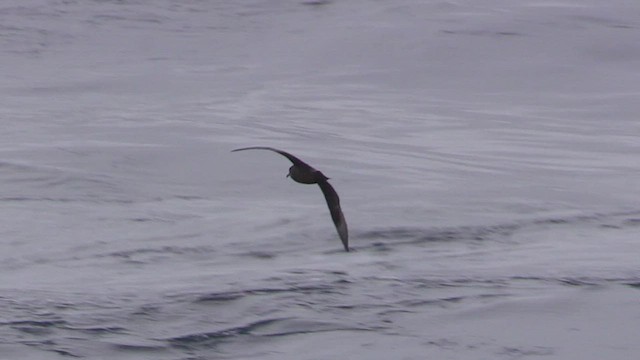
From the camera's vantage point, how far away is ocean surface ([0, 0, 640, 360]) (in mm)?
6586

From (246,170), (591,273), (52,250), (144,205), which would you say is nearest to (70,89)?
(246,170)

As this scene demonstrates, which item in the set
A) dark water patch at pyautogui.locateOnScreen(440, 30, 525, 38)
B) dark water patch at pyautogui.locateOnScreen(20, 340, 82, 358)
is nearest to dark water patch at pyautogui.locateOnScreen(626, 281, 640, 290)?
dark water patch at pyautogui.locateOnScreen(20, 340, 82, 358)

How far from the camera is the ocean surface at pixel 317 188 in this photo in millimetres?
6586

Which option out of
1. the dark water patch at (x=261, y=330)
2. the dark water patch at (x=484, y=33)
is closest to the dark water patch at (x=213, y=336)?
the dark water patch at (x=261, y=330)

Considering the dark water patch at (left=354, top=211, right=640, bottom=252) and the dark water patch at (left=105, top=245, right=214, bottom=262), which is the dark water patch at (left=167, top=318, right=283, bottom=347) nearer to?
the dark water patch at (left=105, top=245, right=214, bottom=262)

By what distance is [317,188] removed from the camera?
9.70 metres

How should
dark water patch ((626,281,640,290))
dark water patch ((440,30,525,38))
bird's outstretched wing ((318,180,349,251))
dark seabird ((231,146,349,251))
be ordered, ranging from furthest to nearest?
1. dark water patch ((440,30,525,38))
2. dark water patch ((626,281,640,290))
3. bird's outstretched wing ((318,180,349,251))
4. dark seabird ((231,146,349,251))

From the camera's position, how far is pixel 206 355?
6.11m

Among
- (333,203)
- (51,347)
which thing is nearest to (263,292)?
(51,347)

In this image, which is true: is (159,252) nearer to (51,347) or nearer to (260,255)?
(260,255)

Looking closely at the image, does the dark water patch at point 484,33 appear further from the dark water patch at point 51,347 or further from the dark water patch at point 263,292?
the dark water patch at point 51,347

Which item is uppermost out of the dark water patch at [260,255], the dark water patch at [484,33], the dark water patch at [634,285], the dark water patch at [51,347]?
the dark water patch at [51,347]

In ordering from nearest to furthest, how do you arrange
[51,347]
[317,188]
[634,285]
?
1. [51,347]
2. [634,285]
3. [317,188]

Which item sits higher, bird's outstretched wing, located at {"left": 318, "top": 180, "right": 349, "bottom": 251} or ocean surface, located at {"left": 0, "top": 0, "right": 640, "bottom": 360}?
bird's outstretched wing, located at {"left": 318, "top": 180, "right": 349, "bottom": 251}
